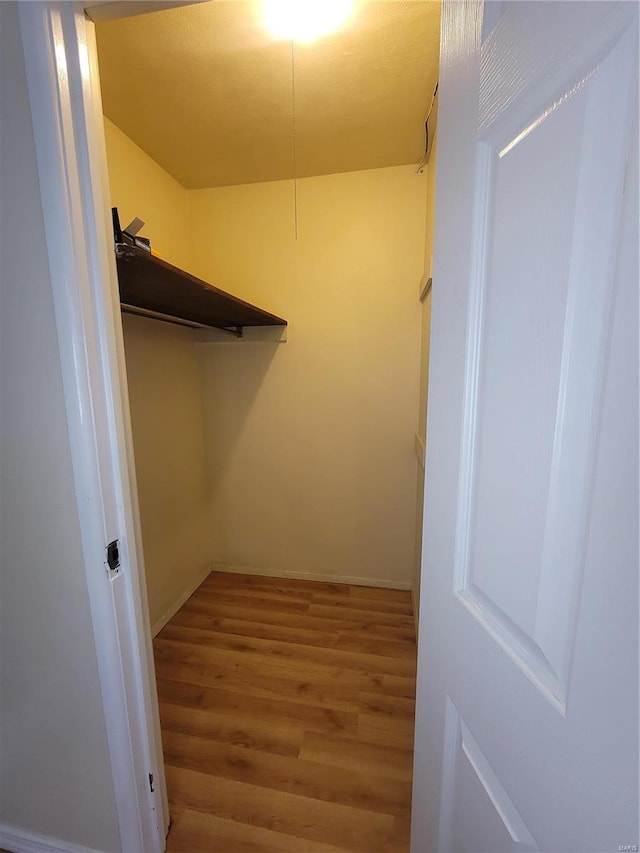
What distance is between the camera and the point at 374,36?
111 centimetres

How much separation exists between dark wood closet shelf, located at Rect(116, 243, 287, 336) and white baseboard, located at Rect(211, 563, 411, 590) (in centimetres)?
169

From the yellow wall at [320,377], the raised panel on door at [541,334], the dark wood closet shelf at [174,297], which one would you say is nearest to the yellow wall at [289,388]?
the yellow wall at [320,377]

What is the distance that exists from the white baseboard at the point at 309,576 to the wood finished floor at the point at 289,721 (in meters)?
0.09

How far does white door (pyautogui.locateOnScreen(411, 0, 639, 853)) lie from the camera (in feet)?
0.98

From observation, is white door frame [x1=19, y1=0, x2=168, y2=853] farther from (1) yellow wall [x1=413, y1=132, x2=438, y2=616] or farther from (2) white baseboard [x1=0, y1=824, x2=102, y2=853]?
(1) yellow wall [x1=413, y1=132, x2=438, y2=616]

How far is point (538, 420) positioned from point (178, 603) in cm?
235

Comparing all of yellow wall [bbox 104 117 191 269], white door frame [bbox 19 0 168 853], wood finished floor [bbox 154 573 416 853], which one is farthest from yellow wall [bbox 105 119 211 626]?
white door frame [bbox 19 0 168 853]

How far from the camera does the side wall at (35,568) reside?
0.68 meters

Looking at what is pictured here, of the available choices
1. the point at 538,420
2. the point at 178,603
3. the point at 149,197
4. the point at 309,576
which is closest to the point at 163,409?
the point at 149,197

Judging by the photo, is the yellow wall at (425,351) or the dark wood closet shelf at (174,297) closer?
the dark wood closet shelf at (174,297)

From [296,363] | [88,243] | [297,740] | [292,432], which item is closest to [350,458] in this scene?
[292,432]

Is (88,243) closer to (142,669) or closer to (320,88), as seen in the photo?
(142,669)

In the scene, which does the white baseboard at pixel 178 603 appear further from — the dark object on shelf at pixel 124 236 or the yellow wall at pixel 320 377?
the dark object on shelf at pixel 124 236

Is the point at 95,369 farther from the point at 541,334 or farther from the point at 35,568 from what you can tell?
the point at 541,334
